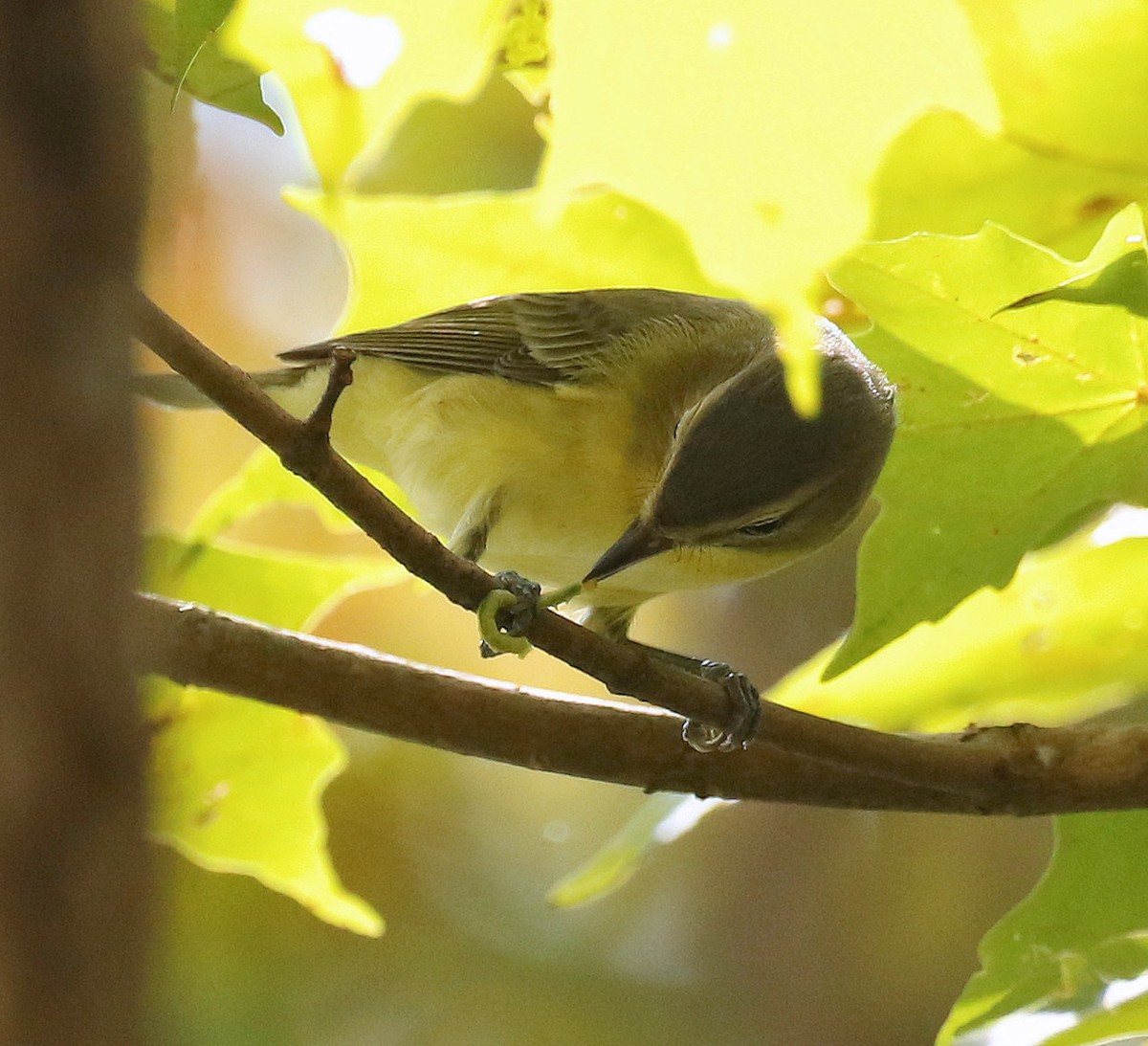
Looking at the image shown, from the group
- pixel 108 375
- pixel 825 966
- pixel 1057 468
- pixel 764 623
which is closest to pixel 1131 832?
pixel 1057 468

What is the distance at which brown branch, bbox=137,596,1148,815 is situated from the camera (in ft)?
4.26

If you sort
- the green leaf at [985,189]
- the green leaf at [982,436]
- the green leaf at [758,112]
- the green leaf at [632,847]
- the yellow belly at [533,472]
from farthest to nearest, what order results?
the yellow belly at [533,472] → the green leaf at [632,847] → the green leaf at [985,189] → the green leaf at [982,436] → the green leaf at [758,112]

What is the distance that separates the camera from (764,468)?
1.58 meters

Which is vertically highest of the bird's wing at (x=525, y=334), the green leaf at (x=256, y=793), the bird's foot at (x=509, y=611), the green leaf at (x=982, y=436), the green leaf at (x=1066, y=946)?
the green leaf at (x=982, y=436)

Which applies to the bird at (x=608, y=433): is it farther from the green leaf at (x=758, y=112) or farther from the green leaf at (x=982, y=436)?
the green leaf at (x=758, y=112)

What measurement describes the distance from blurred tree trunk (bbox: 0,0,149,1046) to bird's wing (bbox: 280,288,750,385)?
143 cm

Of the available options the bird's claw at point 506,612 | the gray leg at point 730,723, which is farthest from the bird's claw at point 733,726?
the bird's claw at point 506,612

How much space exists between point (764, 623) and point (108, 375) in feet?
11.2

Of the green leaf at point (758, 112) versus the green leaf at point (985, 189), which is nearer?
the green leaf at point (758, 112)

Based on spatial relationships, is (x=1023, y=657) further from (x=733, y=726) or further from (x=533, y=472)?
(x=533, y=472)

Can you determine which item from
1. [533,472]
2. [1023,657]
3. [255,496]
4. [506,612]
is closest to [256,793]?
[255,496]

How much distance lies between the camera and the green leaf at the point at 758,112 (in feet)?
2.23

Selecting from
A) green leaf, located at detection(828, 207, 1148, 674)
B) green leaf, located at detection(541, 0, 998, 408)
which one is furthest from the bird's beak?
green leaf, located at detection(541, 0, 998, 408)

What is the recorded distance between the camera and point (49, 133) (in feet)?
1.18
